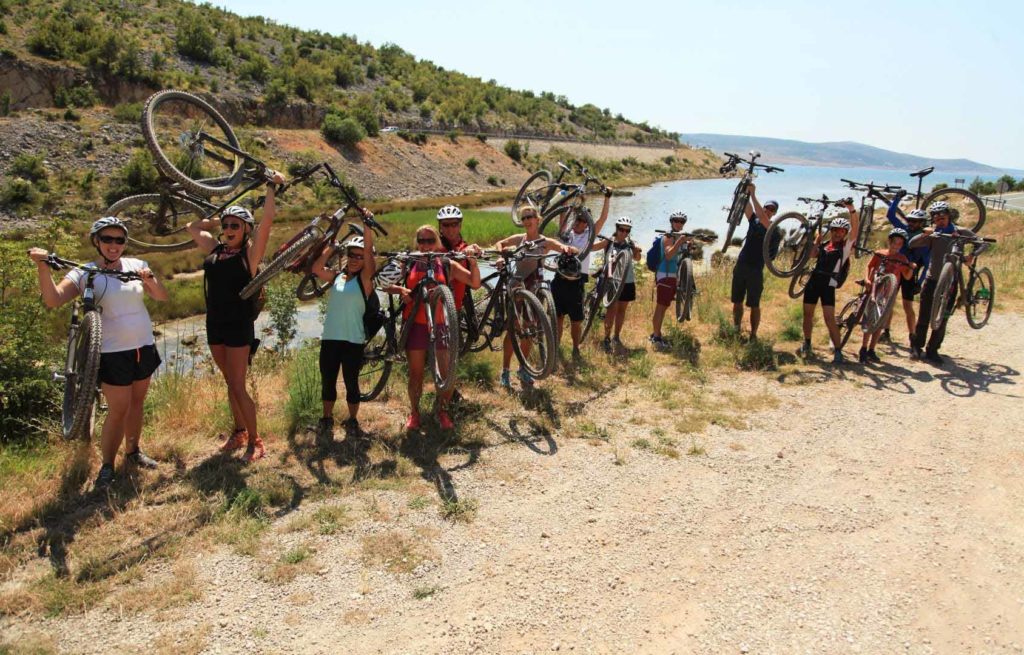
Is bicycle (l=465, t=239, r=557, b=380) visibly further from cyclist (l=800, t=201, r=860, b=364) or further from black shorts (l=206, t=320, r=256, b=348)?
cyclist (l=800, t=201, r=860, b=364)

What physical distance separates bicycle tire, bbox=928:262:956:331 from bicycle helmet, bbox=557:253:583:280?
521cm

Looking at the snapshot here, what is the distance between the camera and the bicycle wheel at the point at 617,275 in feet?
31.4

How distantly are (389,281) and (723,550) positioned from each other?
4.34 meters

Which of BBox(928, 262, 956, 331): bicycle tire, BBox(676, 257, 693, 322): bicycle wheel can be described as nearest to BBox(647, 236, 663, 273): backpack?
BBox(676, 257, 693, 322): bicycle wheel

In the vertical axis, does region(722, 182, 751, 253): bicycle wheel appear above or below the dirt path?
above

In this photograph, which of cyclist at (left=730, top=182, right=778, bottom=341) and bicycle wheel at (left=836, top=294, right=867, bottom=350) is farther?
cyclist at (left=730, top=182, right=778, bottom=341)

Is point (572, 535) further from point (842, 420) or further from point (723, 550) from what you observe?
point (842, 420)

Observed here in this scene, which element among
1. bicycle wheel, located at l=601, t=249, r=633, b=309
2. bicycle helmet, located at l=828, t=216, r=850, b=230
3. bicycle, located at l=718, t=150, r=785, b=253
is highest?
bicycle, located at l=718, t=150, r=785, b=253

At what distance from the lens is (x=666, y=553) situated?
4785 millimetres

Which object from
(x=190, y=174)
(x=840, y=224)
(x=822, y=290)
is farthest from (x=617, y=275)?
(x=190, y=174)

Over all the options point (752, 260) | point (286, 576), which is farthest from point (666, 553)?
point (752, 260)

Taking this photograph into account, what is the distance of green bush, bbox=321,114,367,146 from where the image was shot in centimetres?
5422

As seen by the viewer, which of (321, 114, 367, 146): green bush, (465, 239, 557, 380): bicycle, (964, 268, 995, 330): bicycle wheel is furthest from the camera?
(321, 114, 367, 146): green bush

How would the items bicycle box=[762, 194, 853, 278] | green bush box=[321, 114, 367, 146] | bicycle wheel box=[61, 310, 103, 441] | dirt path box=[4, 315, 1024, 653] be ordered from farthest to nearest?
green bush box=[321, 114, 367, 146]
bicycle box=[762, 194, 853, 278]
bicycle wheel box=[61, 310, 103, 441]
dirt path box=[4, 315, 1024, 653]
